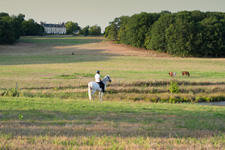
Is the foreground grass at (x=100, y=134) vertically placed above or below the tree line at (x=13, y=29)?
below

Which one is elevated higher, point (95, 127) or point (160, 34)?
point (160, 34)

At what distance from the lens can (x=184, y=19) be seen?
86.9 m

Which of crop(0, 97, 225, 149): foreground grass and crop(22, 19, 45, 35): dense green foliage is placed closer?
crop(0, 97, 225, 149): foreground grass

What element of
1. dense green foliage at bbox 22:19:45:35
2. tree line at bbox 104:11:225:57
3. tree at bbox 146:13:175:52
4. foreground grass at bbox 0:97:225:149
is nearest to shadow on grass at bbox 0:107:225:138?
foreground grass at bbox 0:97:225:149

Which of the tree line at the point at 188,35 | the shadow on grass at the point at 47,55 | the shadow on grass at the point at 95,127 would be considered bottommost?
the shadow on grass at the point at 47,55

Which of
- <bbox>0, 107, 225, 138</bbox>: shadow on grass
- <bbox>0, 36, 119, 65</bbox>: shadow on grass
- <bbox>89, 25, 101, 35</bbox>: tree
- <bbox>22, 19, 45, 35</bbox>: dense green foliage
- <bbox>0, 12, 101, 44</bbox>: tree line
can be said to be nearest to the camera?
<bbox>0, 107, 225, 138</bbox>: shadow on grass

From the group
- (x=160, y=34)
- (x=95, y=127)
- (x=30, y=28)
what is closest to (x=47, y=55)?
(x=160, y=34)

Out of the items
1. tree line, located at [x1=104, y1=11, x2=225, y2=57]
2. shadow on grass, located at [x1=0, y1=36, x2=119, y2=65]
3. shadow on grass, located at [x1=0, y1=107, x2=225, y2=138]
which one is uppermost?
tree line, located at [x1=104, y1=11, x2=225, y2=57]

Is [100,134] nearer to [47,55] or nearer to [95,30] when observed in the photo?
[47,55]

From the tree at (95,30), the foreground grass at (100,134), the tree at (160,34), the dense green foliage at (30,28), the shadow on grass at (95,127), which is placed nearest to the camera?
the foreground grass at (100,134)

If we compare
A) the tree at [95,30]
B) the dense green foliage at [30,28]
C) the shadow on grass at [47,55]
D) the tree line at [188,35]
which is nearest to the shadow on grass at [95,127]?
the shadow on grass at [47,55]

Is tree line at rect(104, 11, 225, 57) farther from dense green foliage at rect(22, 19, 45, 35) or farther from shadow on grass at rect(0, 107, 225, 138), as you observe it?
dense green foliage at rect(22, 19, 45, 35)

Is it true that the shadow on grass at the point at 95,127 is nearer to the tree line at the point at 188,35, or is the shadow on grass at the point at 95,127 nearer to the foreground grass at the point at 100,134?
the foreground grass at the point at 100,134

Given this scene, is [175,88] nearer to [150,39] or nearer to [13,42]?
[150,39]
